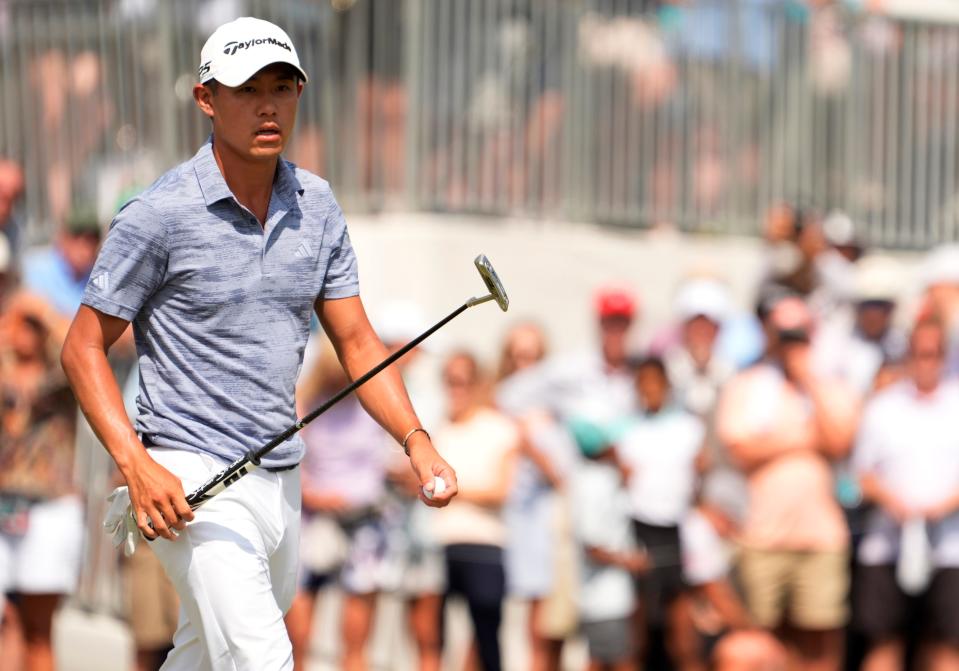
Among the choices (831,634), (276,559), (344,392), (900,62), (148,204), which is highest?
(900,62)

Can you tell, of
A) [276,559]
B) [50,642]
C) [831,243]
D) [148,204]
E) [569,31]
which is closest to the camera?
[148,204]

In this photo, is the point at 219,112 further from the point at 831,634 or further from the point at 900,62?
the point at 900,62

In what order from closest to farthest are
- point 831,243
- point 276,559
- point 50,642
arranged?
point 276,559, point 50,642, point 831,243

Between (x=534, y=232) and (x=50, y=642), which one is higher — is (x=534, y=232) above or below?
above

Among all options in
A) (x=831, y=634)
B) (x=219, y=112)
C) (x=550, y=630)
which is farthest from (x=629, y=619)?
(x=219, y=112)

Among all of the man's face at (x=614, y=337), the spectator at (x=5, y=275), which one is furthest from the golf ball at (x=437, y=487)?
the spectator at (x=5, y=275)

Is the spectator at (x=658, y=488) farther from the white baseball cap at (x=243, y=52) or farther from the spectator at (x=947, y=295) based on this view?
the white baseball cap at (x=243, y=52)

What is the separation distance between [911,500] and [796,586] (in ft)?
Result: 2.23

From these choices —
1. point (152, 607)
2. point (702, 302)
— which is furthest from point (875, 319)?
point (152, 607)

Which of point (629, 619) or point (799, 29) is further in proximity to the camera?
point (799, 29)

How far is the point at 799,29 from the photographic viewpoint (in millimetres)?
12555

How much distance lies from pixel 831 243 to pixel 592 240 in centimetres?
199

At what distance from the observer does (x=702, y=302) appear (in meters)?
9.48

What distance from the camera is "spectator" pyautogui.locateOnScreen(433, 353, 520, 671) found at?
8594 millimetres
